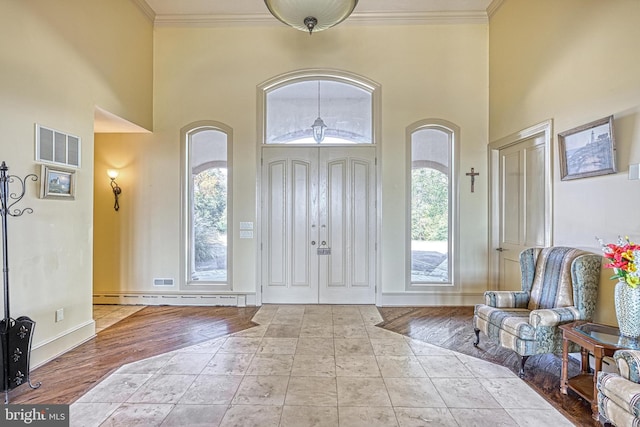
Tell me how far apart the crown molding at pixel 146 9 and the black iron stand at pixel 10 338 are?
11.4 ft

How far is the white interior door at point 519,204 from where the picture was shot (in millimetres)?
4227

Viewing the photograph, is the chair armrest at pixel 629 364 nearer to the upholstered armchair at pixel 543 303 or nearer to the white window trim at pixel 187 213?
the upholstered armchair at pixel 543 303

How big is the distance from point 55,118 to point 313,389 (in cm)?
363

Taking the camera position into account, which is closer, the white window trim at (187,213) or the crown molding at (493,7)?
the crown molding at (493,7)

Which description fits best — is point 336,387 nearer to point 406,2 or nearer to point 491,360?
point 491,360

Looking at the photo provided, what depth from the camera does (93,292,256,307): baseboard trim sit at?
539 cm

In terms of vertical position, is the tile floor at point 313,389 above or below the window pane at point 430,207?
below

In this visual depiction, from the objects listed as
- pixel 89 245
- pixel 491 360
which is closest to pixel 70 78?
pixel 89 245

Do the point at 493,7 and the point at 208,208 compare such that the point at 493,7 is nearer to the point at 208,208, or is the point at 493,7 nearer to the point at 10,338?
the point at 208,208

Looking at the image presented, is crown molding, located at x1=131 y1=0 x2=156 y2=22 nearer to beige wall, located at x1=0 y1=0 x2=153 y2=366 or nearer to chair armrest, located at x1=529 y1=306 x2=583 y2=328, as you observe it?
beige wall, located at x1=0 y1=0 x2=153 y2=366

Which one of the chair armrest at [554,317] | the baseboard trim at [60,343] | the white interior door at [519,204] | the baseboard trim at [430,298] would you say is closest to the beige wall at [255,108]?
the baseboard trim at [430,298]

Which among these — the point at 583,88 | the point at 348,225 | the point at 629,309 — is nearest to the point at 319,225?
the point at 348,225

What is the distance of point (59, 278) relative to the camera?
11.6 feet

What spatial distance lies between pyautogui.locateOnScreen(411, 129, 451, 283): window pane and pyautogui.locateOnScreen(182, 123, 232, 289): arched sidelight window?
3.05m
